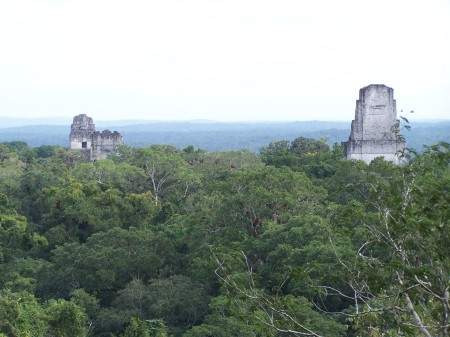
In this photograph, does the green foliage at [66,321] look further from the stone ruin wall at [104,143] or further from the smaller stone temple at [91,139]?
the stone ruin wall at [104,143]

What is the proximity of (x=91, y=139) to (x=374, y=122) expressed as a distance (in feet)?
72.3

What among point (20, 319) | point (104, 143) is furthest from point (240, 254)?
point (104, 143)

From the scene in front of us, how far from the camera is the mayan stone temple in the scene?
29.1 meters

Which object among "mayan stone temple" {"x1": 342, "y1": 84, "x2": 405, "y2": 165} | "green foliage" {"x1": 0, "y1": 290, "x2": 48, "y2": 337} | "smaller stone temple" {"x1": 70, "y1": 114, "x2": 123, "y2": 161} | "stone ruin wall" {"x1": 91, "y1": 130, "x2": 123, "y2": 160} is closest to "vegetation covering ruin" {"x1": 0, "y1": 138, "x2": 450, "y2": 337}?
"green foliage" {"x1": 0, "y1": 290, "x2": 48, "y2": 337}

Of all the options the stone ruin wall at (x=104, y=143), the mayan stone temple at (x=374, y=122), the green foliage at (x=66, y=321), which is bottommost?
the green foliage at (x=66, y=321)

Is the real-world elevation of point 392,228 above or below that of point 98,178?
above

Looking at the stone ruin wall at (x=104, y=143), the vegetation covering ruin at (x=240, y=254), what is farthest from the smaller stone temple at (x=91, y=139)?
the vegetation covering ruin at (x=240, y=254)

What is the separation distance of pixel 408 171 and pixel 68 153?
37.0 m

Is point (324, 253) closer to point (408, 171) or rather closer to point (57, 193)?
point (408, 171)

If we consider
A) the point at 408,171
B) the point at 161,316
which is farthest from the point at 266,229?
the point at 408,171

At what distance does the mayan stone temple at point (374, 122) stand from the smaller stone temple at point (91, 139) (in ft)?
61.7

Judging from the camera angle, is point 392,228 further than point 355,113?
No

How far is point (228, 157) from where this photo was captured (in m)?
37.0

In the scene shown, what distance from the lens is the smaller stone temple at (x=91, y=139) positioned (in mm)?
45688
